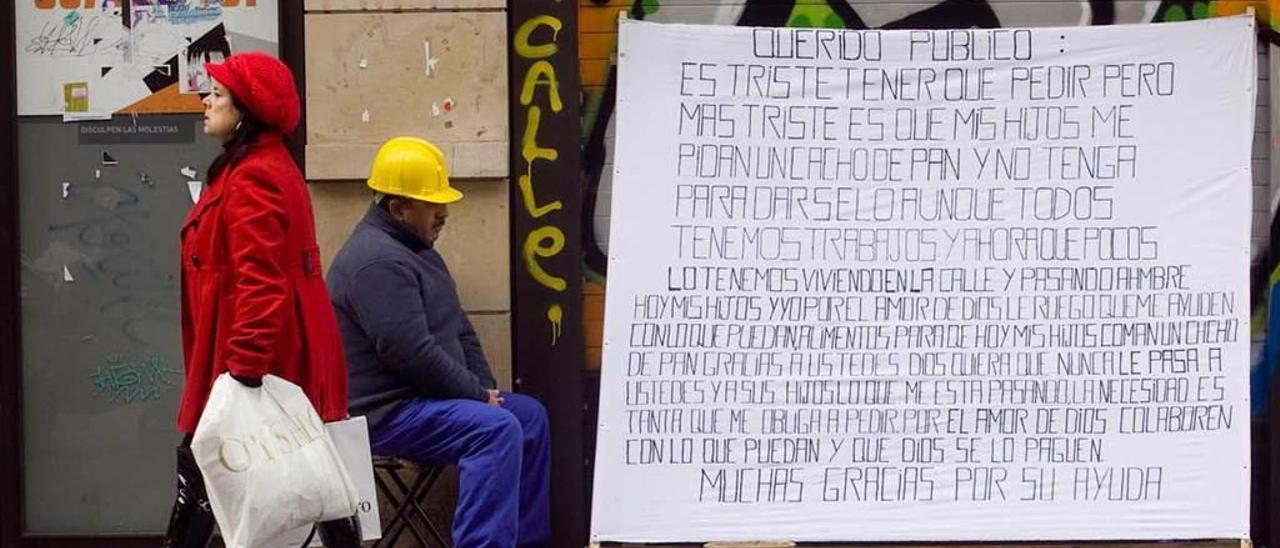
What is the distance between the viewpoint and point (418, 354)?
5418mm

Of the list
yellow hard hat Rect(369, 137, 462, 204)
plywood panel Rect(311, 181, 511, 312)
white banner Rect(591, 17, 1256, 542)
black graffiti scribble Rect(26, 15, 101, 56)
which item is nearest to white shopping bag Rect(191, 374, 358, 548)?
yellow hard hat Rect(369, 137, 462, 204)

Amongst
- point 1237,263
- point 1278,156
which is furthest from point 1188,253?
point 1278,156

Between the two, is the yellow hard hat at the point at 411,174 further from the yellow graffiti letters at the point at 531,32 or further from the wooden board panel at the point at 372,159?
the yellow graffiti letters at the point at 531,32

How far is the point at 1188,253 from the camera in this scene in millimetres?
5891

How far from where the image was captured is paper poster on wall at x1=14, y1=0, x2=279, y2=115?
630 centimetres

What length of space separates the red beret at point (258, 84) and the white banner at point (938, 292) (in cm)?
139

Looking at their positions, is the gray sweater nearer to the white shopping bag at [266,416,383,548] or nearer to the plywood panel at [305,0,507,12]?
the white shopping bag at [266,416,383,548]

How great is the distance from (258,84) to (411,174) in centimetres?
86

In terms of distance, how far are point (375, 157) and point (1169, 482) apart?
9.26 ft

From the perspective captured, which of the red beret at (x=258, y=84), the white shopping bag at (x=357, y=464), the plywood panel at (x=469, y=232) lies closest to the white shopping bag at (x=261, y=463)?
the white shopping bag at (x=357, y=464)

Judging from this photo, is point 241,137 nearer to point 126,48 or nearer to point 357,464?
point 357,464

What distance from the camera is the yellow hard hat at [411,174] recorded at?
5.56 m

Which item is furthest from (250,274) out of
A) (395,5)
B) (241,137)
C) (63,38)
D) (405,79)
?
(63,38)

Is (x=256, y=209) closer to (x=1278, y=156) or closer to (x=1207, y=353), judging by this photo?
(x=1207, y=353)
